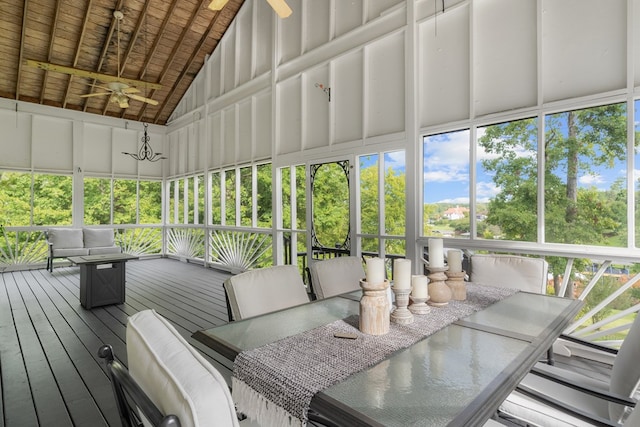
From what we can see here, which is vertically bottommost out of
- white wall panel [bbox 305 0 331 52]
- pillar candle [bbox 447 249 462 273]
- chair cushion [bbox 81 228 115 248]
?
chair cushion [bbox 81 228 115 248]

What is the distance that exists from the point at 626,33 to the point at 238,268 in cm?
660

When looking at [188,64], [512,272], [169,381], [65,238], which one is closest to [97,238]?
[65,238]

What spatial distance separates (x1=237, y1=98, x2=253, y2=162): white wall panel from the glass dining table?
5.55 metres

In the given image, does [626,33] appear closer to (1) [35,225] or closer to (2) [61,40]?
(2) [61,40]

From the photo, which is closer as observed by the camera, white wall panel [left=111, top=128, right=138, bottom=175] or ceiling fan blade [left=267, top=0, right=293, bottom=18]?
ceiling fan blade [left=267, top=0, right=293, bottom=18]

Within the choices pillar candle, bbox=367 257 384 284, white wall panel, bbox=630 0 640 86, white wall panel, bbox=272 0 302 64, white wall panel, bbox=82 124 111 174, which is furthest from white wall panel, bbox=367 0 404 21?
white wall panel, bbox=82 124 111 174

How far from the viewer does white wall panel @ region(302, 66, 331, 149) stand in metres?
5.30

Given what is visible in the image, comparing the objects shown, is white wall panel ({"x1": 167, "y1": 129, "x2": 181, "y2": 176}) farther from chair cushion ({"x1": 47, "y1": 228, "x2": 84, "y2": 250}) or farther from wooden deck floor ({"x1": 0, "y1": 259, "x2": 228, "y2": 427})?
wooden deck floor ({"x1": 0, "y1": 259, "x2": 228, "y2": 427})

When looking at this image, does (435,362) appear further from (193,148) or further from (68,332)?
(193,148)

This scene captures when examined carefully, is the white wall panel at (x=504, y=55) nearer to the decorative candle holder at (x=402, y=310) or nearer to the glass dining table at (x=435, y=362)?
the glass dining table at (x=435, y=362)

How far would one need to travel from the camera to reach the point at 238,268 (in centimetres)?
714

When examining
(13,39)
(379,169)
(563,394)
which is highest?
(13,39)

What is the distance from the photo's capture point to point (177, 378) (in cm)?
67

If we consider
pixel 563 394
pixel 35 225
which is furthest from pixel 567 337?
pixel 35 225
